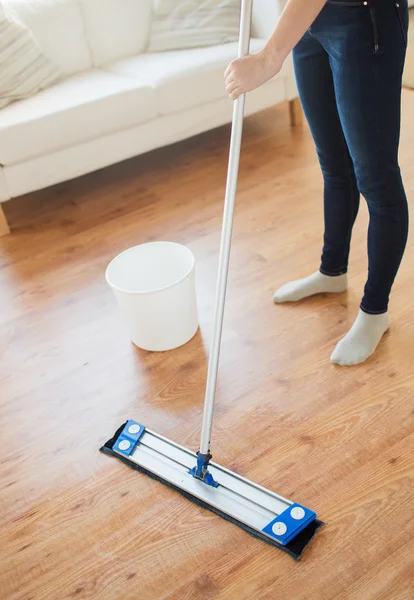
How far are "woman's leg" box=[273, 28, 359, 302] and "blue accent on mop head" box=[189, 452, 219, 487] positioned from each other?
0.65m

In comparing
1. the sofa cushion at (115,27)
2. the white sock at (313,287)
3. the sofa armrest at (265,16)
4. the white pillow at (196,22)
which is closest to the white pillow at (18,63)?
the sofa cushion at (115,27)

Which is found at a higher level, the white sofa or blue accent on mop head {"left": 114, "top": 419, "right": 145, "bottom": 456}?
the white sofa

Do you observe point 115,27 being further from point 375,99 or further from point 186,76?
point 375,99

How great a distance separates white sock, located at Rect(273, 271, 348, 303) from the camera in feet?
5.78

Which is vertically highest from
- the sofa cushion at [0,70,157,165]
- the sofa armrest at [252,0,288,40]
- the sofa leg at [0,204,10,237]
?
the sofa armrest at [252,0,288,40]

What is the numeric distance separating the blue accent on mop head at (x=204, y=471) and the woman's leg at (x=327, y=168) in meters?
0.65

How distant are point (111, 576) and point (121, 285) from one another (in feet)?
2.60

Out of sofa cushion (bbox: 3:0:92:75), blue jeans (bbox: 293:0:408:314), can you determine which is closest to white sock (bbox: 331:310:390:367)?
blue jeans (bbox: 293:0:408:314)

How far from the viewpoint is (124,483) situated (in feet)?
4.36

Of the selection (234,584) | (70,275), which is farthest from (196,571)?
(70,275)

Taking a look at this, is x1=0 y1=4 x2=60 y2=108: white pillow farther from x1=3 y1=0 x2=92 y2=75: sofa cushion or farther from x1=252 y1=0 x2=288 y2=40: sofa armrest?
x1=252 y1=0 x2=288 y2=40: sofa armrest

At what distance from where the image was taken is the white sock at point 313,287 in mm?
1763

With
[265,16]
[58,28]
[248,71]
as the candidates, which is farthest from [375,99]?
[58,28]

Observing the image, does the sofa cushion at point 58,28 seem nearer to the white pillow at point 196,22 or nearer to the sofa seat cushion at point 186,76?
the sofa seat cushion at point 186,76
